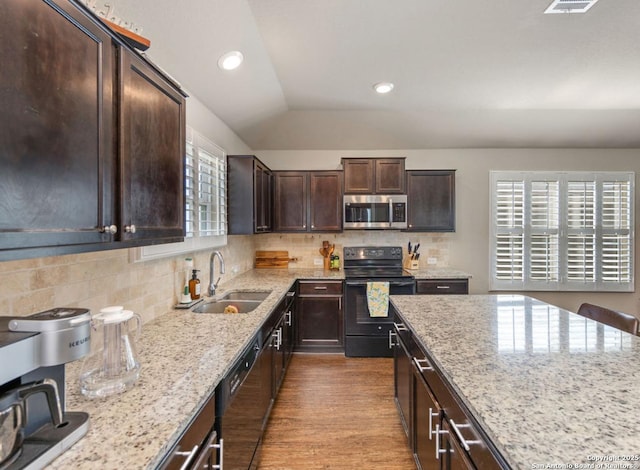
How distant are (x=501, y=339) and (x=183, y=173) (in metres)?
1.80

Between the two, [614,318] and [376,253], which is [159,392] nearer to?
[614,318]

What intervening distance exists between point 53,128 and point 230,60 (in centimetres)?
182

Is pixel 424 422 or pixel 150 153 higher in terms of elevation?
pixel 150 153

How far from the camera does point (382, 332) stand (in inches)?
138

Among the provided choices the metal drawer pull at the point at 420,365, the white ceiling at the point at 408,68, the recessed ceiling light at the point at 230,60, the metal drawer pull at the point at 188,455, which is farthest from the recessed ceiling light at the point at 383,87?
the metal drawer pull at the point at 188,455

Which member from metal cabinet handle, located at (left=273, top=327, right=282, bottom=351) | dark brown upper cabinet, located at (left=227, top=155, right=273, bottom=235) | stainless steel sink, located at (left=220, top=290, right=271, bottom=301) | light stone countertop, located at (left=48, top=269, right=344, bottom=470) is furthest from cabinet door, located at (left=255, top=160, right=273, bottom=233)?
light stone countertop, located at (left=48, top=269, right=344, bottom=470)

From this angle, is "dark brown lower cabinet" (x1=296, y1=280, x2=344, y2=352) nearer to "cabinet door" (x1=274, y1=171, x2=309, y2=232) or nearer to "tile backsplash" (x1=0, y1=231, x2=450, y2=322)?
"cabinet door" (x1=274, y1=171, x2=309, y2=232)

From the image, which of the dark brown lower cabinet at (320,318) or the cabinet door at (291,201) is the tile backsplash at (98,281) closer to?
the cabinet door at (291,201)

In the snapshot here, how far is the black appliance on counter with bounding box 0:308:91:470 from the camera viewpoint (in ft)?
2.21

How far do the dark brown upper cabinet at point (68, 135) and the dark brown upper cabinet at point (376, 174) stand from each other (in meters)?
2.79

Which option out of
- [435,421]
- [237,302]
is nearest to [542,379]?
[435,421]

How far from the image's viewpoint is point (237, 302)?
256cm

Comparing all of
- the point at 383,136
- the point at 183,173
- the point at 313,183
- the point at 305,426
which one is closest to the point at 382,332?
the point at 305,426

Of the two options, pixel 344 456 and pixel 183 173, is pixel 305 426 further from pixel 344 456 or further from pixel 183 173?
pixel 183 173
